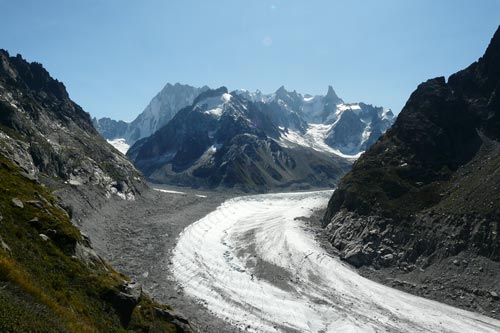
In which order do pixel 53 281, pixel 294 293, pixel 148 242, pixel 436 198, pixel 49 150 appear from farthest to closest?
pixel 49 150 → pixel 148 242 → pixel 436 198 → pixel 294 293 → pixel 53 281

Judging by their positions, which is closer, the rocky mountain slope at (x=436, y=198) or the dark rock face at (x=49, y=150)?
the rocky mountain slope at (x=436, y=198)

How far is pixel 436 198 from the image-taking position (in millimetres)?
86938

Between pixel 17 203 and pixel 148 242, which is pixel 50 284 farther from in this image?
pixel 148 242

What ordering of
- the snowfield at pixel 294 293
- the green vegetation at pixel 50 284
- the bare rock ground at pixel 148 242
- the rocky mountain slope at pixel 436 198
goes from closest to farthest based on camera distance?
the green vegetation at pixel 50 284, the snowfield at pixel 294 293, the bare rock ground at pixel 148 242, the rocky mountain slope at pixel 436 198

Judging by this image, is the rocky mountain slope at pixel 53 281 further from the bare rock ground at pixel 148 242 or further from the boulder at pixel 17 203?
the bare rock ground at pixel 148 242

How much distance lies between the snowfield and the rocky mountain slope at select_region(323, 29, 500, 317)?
5.14m

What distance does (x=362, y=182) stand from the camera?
107 meters

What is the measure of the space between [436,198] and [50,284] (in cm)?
8351

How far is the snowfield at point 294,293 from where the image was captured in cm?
5306

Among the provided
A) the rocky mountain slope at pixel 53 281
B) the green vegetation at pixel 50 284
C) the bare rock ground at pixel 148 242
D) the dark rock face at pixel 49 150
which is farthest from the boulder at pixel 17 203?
the dark rock face at pixel 49 150

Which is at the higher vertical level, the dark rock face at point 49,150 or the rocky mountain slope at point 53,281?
the dark rock face at point 49,150

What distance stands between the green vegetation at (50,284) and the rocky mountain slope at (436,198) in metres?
52.7

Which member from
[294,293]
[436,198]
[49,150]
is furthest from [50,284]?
[49,150]

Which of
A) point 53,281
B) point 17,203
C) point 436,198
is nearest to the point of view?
point 53,281
